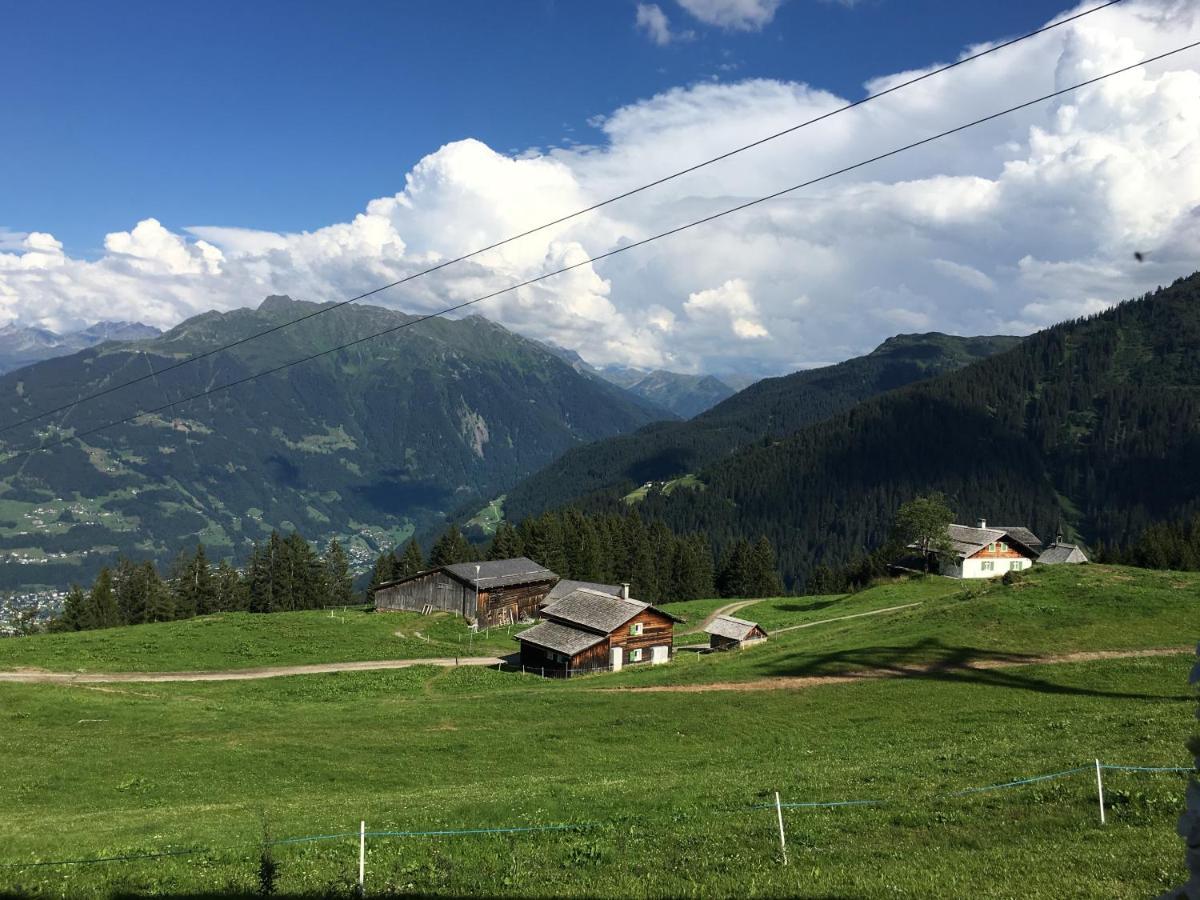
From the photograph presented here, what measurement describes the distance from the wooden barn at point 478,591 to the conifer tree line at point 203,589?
25.0 metres

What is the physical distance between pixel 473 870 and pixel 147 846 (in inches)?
392

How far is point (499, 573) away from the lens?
91.5 metres

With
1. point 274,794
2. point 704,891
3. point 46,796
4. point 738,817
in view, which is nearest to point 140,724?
point 46,796

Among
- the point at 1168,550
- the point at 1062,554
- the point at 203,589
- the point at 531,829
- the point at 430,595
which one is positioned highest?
the point at 203,589

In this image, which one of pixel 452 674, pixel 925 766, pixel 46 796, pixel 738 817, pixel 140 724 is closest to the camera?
pixel 738 817

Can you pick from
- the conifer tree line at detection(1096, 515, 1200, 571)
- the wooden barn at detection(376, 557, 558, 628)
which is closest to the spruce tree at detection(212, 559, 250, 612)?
the wooden barn at detection(376, 557, 558, 628)

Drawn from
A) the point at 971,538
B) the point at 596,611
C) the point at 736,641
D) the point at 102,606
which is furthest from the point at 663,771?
the point at 102,606

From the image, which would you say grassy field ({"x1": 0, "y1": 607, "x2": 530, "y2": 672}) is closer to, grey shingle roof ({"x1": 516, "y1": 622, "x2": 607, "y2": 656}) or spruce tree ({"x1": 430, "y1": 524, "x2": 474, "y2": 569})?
grey shingle roof ({"x1": 516, "y1": 622, "x2": 607, "y2": 656})

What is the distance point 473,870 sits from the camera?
1423 centimetres

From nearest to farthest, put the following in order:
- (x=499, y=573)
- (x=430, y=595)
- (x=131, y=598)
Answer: (x=499, y=573) → (x=430, y=595) → (x=131, y=598)

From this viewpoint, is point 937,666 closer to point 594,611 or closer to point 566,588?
point 594,611

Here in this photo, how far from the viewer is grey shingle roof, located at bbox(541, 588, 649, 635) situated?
6506 cm

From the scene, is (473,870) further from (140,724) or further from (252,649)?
(252,649)

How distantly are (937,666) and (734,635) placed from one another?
2887 centimetres
